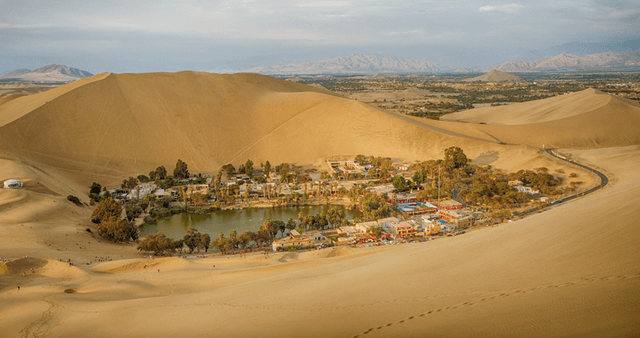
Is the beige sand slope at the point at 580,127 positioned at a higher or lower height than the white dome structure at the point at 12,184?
higher

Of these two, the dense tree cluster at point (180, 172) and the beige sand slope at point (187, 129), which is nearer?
the dense tree cluster at point (180, 172)

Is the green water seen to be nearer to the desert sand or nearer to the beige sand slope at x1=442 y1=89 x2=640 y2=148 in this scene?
the desert sand

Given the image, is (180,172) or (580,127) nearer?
(180,172)

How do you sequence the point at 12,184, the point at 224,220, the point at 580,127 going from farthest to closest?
the point at 580,127 < the point at 224,220 < the point at 12,184

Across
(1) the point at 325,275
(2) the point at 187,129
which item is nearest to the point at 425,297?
→ (1) the point at 325,275

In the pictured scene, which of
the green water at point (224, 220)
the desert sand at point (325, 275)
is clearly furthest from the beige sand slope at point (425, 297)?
the green water at point (224, 220)

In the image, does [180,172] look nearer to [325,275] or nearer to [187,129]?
[187,129]

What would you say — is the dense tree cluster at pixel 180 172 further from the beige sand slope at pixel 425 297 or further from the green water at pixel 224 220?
the beige sand slope at pixel 425 297

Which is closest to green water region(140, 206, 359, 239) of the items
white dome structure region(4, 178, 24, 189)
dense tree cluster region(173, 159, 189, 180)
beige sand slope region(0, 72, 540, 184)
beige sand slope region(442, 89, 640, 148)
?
white dome structure region(4, 178, 24, 189)

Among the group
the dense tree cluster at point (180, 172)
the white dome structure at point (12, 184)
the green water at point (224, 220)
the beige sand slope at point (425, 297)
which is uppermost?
the beige sand slope at point (425, 297)
